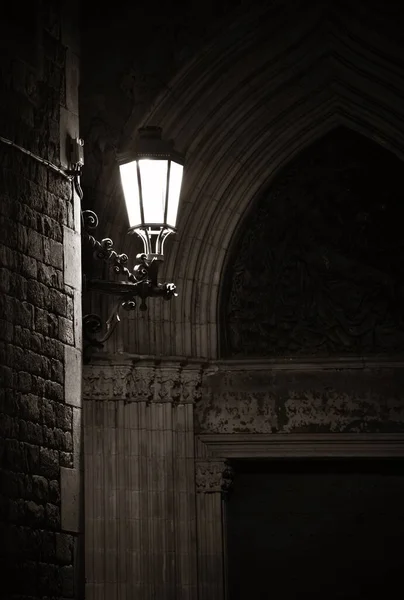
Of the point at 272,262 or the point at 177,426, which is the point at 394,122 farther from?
the point at 177,426

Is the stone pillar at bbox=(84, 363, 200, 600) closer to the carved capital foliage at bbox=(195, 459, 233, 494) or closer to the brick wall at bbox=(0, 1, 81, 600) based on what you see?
the carved capital foliage at bbox=(195, 459, 233, 494)

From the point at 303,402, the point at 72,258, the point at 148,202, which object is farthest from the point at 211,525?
the point at 148,202

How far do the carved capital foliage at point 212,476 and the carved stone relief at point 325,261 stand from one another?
3.52 feet

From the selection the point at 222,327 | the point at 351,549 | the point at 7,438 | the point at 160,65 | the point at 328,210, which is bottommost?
the point at 351,549

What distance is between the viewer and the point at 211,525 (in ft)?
40.0

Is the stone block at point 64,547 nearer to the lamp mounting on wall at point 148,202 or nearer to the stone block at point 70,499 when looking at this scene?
the stone block at point 70,499

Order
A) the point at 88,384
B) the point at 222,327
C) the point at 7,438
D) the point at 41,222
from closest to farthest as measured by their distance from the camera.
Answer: the point at 7,438
the point at 41,222
the point at 88,384
the point at 222,327

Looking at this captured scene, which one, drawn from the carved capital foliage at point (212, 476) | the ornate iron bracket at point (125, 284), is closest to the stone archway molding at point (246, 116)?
the carved capital foliage at point (212, 476)

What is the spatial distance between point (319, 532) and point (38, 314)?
4807 millimetres

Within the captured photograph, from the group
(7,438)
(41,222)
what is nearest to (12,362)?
(7,438)

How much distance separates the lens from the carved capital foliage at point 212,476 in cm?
1226

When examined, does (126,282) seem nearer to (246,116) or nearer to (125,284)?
(125,284)

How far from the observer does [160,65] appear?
12227mm

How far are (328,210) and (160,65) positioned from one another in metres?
2.04
